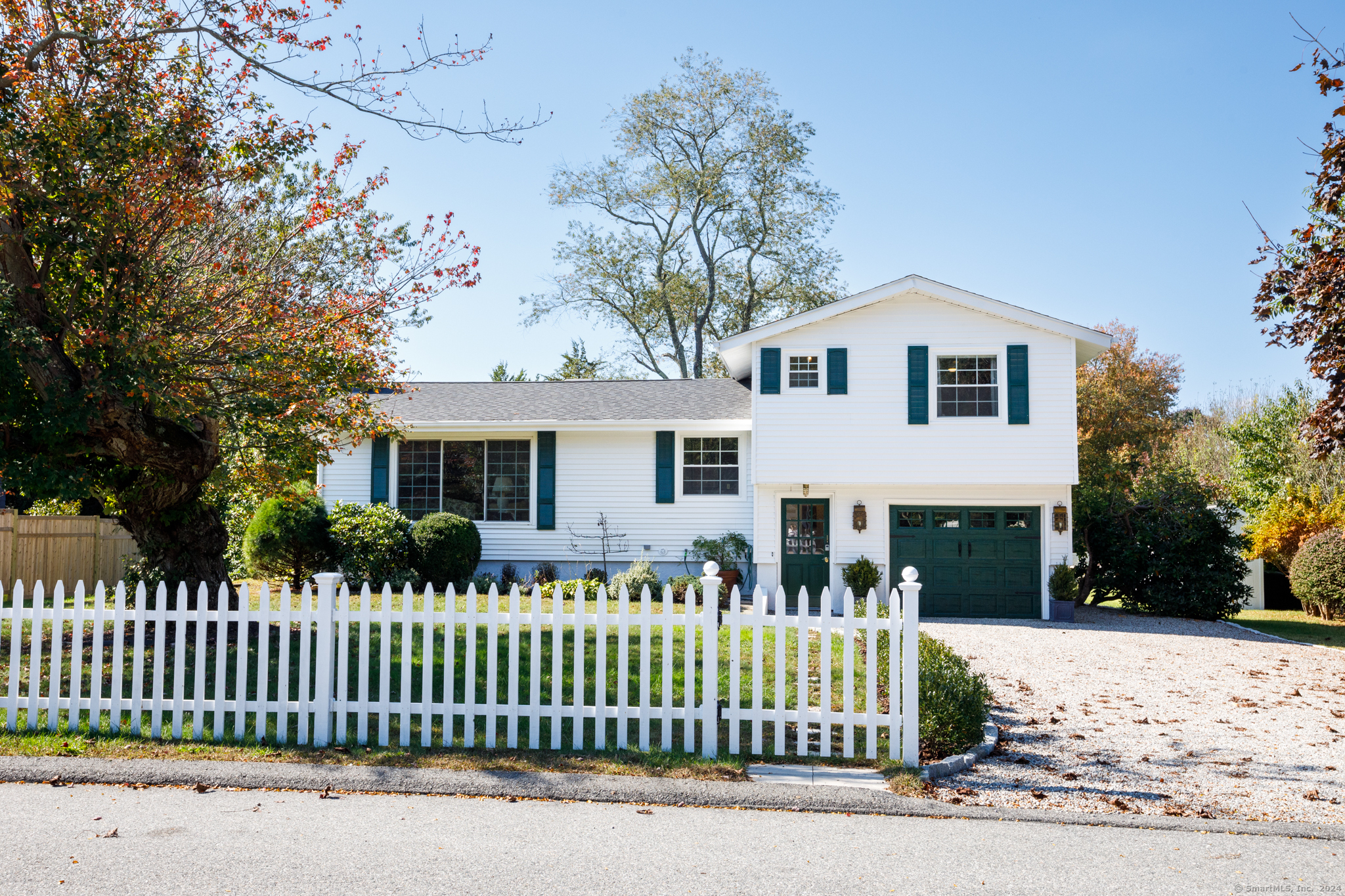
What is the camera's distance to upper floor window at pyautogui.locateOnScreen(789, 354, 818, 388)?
53.0 ft

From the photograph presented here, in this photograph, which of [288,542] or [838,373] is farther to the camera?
[838,373]

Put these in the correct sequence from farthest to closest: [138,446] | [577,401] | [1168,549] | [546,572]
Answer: [577,401] < [546,572] < [1168,549] < [138,446]

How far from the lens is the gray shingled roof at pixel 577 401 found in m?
17.7

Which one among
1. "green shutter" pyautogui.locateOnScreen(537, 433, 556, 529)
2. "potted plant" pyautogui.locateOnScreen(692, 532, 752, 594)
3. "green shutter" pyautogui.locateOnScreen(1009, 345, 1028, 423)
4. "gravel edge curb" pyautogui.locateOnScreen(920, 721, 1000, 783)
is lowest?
"gravel edge curb" pyautogui.locateOnScreen(920, 721, 1000, 783)

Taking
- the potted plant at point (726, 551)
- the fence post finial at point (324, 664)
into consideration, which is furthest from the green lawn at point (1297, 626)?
the fence post finial at point (324, 664)

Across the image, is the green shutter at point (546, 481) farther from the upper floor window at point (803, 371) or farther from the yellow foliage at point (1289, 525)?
the yellow foliage at point (1289, 525)

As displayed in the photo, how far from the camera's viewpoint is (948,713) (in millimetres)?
6273

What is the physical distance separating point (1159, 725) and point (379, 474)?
14.1m

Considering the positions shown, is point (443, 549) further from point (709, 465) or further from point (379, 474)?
point (709, 465)

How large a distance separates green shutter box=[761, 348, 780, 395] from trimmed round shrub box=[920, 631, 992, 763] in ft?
31.9

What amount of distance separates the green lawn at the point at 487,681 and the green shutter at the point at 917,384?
5516 millimetres

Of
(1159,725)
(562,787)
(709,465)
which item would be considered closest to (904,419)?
(709,465)

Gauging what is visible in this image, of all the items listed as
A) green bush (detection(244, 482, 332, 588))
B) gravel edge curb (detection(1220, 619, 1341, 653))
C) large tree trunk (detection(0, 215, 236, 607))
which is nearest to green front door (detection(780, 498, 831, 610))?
gravel edge curb (detection(1220, 619, 1341, 653))

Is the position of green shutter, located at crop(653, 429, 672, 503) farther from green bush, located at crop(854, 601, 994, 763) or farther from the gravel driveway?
green bush, located at crop(854, 601, 994, 763)
